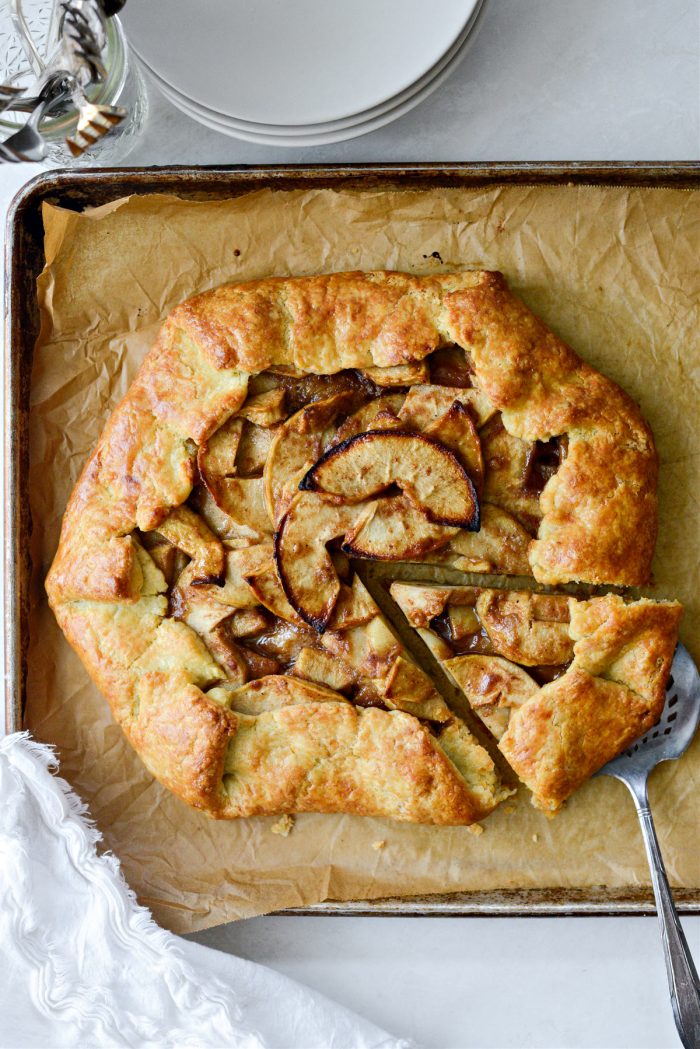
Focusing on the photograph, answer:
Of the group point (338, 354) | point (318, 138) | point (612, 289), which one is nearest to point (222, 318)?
point (338, 354)

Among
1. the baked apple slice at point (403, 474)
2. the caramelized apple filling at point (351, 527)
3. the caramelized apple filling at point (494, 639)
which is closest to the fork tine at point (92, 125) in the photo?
the caramelized apple filling at point (351, 527)

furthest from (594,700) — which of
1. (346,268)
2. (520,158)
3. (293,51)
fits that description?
(293,51)

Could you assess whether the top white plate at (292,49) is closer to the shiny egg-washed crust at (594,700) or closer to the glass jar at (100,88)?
the glass jar at (100,88)

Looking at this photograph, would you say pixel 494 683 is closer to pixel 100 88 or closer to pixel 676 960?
pixel 676 960

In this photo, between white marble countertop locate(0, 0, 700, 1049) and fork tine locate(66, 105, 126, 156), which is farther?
white marble countertop locate(0, 0, 700, 1049)

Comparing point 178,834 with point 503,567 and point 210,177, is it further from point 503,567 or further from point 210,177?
point 210,177

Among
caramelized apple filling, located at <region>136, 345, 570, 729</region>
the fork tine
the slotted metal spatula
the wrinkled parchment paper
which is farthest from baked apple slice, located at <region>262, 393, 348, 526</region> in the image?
the slotted metal spatula

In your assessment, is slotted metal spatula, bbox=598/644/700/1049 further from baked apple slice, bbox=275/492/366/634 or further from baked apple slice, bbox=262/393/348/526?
baked apple slice, bbox=262/393/348/526
